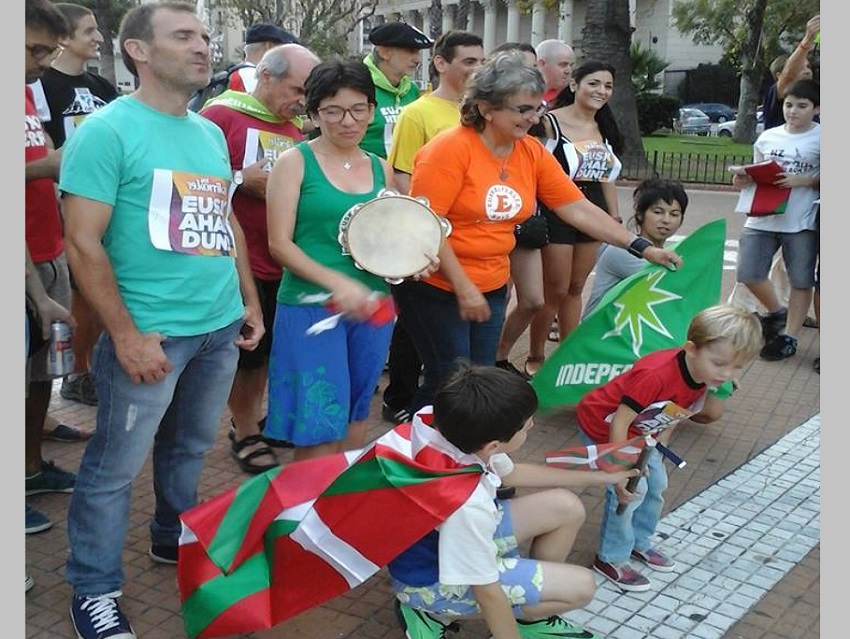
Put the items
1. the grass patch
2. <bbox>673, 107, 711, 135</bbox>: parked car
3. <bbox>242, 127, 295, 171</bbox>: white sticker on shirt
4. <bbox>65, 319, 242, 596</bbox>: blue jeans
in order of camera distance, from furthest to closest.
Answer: <bbox>673, 107, 711, 135</bbox>: parked car → the grass patch → <bbox>242, 127, 295, 171</bbox>: white sticker on shirt → <bbox>65, 319, 242, 596</bbox>: blue jeans

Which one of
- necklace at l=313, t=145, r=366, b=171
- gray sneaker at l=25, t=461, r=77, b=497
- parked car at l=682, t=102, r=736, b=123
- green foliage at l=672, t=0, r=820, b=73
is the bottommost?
gray sneaker at l=25, t=461, r=77, b=497

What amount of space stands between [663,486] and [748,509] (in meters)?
0.96

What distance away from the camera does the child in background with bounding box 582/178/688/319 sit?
5.05 meters

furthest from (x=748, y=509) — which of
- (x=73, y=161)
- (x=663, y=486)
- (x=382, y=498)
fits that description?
(x=73, y=161)

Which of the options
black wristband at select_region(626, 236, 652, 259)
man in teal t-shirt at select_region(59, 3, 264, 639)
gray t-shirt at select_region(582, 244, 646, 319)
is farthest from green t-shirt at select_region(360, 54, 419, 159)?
man in teal t-shirt at select_region(59, 3, 264, 639)

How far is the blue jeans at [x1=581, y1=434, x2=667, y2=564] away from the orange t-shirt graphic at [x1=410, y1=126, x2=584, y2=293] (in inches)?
42.6

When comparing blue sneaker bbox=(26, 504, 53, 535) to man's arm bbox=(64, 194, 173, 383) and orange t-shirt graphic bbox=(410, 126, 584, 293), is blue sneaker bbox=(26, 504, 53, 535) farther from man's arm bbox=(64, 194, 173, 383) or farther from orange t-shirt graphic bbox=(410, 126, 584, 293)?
orange t-shirt graphic bbox=(410, 126, 584, 293)

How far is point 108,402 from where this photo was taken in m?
2.91

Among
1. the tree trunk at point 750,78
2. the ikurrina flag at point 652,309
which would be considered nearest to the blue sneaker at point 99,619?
the ikurrina flag at point 652,309

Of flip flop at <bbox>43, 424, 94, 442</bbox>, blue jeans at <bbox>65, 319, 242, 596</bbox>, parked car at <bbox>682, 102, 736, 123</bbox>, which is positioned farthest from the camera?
parked car at <bbox>682, 102, 736, 123</bbox>

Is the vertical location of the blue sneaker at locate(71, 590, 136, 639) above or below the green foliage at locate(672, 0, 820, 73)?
below

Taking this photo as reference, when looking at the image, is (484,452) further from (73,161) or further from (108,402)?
(73,161)

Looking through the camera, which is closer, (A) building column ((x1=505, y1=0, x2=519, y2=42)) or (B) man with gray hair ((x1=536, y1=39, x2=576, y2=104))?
(B) man with gray hair ((x1=536, y1=39, x2=576, y2=104))

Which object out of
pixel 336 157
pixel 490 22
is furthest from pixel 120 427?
pixel 490 22
